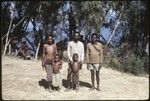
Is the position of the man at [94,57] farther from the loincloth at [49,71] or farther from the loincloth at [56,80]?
the loincloth at [49,71]

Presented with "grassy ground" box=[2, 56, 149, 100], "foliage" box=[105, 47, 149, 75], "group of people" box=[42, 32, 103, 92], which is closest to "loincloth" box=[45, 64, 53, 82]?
"group of people" box=[42, 32, 103, 92]

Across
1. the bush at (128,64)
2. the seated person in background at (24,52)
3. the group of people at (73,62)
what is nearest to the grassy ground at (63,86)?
the group of people at (73,62)

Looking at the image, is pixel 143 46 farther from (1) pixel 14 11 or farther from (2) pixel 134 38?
(1) pixel 14 11

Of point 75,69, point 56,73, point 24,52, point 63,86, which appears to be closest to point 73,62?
point 75,69

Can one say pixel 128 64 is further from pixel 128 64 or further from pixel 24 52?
pixel 24 52

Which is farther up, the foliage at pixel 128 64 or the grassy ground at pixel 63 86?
the foliage at pixel 128 64

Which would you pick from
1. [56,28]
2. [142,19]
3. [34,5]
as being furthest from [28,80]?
[142,19]

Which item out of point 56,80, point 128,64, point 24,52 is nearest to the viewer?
point 56,80

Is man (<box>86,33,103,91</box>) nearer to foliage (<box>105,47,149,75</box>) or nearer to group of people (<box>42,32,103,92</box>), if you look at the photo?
group of people (<box>42,32,103,92</box>)

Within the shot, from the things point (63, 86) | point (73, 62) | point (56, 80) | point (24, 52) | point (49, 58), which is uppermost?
point (24, 52)

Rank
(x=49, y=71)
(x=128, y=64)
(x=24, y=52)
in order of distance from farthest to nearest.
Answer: (x=24, y=52) → (x=128, y=64) → (x=49, y=71)

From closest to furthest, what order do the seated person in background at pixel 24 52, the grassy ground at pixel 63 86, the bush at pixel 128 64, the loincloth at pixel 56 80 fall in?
1. the grassy ground at pixel 63 86
2. the loincloth at pixel 56 80
3. the bush at pixel 128 64
4. the seated person in background at pixel 24 52

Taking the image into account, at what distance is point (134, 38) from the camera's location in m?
23.8

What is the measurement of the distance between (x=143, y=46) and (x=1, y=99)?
15.2m
